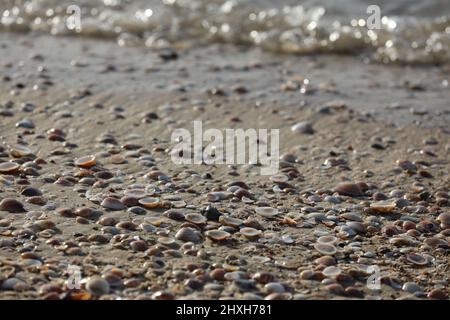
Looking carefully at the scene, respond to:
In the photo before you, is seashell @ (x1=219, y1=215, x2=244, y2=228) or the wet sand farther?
seashell @ (x1=219, y1=215, x2=244, y2=228)

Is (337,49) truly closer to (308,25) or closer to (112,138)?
(308,25)

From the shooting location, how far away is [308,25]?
7605 millimetres

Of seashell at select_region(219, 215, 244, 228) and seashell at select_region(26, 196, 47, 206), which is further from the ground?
seashell at select_region(26, 196, 47, 206)

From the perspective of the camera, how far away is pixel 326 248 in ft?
11.6

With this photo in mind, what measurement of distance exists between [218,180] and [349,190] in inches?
27.4

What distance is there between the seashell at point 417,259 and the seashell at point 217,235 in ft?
2.63

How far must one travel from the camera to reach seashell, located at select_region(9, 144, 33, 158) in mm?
4375

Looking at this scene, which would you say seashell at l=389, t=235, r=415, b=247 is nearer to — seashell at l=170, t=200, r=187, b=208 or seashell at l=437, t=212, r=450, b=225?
seashell at l=437, t=212, r=450, b=225

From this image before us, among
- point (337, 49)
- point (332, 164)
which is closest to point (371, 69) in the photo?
point (337, 49)

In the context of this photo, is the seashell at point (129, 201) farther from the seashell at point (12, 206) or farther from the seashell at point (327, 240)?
the seashell at point (327, 240)

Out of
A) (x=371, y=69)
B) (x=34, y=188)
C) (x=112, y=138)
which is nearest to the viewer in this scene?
(x=34, y=188)

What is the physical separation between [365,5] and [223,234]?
5.02 meters

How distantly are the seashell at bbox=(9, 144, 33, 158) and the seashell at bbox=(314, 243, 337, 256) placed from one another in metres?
1.75

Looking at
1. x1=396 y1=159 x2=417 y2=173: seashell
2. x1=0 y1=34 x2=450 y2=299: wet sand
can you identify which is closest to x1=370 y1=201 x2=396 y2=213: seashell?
x1=0 y1=34 x2=450 y2=299: wet sand
